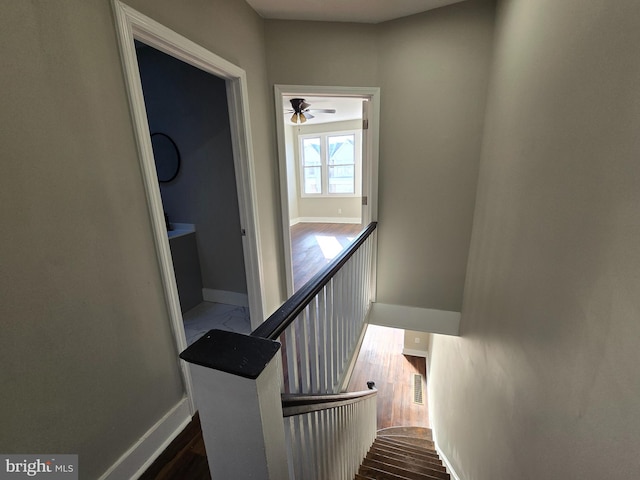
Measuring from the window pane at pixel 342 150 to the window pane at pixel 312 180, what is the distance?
1.66ft

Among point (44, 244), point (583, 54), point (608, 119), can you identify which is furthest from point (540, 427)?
point (44, 244)

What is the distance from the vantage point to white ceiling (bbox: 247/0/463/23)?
1.89 m

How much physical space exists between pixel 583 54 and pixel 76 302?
80.8 inches

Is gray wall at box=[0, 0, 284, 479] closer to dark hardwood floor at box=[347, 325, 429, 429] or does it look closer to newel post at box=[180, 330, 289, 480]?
newel post at box=[180, 330, 289, 480]

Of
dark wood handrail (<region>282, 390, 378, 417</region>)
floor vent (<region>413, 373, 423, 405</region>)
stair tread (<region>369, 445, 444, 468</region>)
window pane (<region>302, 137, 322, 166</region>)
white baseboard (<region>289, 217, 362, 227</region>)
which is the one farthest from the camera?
white baseboard (<region>289, 217, 362, 227</region>)

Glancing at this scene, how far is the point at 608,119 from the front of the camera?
0.78 m

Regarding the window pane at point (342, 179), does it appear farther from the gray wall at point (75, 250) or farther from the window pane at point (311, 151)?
the gray wall at point (75, 250)

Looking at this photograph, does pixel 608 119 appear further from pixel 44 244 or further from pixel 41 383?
pixel 41 383

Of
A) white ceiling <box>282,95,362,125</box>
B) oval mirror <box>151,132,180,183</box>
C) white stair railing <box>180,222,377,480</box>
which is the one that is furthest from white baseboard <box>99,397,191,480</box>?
white ceiling <box>282,95,362,125</box>

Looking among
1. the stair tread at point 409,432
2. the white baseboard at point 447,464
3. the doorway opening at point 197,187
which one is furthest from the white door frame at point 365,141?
the stair tread at point 409,432

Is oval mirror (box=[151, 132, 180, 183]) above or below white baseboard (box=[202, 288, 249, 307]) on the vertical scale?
above

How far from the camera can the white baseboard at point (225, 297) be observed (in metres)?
2.79

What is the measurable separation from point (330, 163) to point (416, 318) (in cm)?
520

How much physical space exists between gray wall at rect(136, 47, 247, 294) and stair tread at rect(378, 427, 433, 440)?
3259mm
